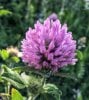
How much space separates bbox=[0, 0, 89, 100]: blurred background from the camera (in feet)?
9.64

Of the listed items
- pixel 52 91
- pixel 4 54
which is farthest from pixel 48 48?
pixel 4 54

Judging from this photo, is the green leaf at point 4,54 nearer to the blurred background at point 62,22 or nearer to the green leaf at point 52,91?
the blurred background at point 62,22

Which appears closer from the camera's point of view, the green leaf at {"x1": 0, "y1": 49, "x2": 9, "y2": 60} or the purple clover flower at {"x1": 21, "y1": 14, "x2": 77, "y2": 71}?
the purple clover flower at {"x1": 21, "y1": 14, "x2": 77, "y2": 71}

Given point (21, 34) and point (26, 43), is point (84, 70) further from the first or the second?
point (26, 43)

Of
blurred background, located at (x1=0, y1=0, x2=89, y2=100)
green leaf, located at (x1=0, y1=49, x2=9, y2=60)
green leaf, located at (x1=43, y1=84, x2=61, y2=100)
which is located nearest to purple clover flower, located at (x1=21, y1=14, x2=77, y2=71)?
green leaf, located at (x1=43, y1=84, x2=61, y2=100)

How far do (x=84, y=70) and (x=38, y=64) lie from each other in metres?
1.64

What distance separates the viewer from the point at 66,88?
2.90 metres

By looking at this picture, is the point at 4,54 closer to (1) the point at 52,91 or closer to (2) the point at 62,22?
(1) the point at 52,91

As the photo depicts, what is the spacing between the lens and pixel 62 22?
11.9ft

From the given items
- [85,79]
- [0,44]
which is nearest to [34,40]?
[0,44]

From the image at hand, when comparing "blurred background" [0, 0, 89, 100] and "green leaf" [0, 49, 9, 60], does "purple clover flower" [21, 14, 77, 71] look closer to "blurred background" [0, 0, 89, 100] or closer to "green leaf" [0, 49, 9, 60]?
"green leaf" [0, 49, 9, 60]

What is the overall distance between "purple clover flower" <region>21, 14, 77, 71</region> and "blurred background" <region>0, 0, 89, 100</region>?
4.17 ft

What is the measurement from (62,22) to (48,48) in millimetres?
2268

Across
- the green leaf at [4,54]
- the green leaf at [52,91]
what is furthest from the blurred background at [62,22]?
the green leaf at [52,91]
